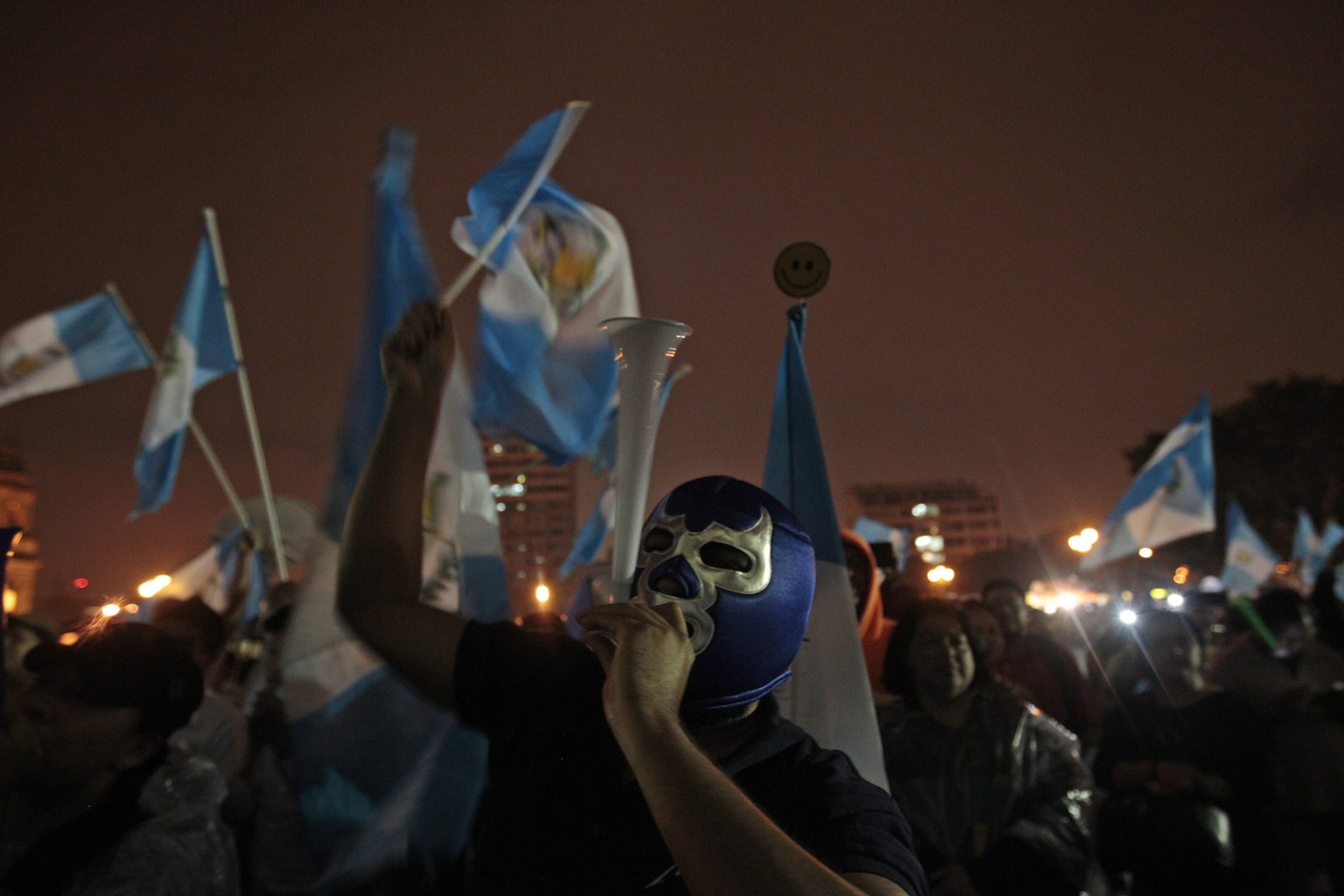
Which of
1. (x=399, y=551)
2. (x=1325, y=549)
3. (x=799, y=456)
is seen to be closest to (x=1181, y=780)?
(x=799, y=456)

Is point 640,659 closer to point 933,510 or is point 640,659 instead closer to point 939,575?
point 939,575

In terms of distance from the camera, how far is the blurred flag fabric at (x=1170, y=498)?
1109 cm

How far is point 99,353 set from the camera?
8.55 m

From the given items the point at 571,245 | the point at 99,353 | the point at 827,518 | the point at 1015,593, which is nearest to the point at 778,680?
the point at 827,518

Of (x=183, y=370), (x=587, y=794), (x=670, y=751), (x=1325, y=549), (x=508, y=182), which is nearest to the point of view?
(x=670, y=751)

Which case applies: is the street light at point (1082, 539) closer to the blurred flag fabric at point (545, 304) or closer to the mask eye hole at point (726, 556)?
the blurred flag fabric at point (545, 304)

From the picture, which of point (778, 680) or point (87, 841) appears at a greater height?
point (778, 680)

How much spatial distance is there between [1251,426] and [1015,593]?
4672 centimetres

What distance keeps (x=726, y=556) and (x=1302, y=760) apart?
16.8 feet

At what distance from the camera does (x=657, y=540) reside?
193 centimetres

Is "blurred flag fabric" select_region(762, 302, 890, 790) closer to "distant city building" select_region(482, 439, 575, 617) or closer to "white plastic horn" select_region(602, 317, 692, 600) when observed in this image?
"white plastic horn" select_region(602, 317, 692, 600)

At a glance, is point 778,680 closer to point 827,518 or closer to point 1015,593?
point 827,518

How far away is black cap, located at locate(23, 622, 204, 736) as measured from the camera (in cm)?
247

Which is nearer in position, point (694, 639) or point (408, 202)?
point (694, 639)
